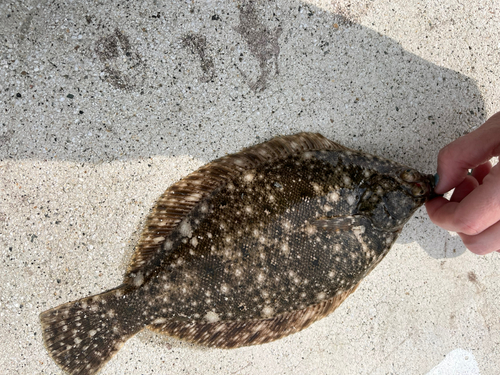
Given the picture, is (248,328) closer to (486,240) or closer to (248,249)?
(248,249)

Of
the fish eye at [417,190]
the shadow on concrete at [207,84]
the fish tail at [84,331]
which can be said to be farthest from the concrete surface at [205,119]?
the fish eye at [417,190]

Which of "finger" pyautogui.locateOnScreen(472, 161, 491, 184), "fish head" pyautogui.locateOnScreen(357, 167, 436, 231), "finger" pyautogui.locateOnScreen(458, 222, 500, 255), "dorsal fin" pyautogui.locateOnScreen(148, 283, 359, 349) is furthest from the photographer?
"finger" pyautogui.locateOnScreen(472, 161, 491, 184)

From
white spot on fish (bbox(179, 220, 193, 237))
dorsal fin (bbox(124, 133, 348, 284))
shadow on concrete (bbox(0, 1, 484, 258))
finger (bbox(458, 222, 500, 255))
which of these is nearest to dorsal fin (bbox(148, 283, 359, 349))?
dorsal fin (bbox(124, 133, 348, 284))

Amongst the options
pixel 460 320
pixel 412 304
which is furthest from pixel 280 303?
pixel 460 320

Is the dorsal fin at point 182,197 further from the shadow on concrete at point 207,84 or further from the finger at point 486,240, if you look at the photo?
the finger at point 486,240

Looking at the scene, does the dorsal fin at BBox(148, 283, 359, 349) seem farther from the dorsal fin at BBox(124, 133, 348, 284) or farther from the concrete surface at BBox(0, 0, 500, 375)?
the dorsal fin at BBox(124, 133, 348, 284)
